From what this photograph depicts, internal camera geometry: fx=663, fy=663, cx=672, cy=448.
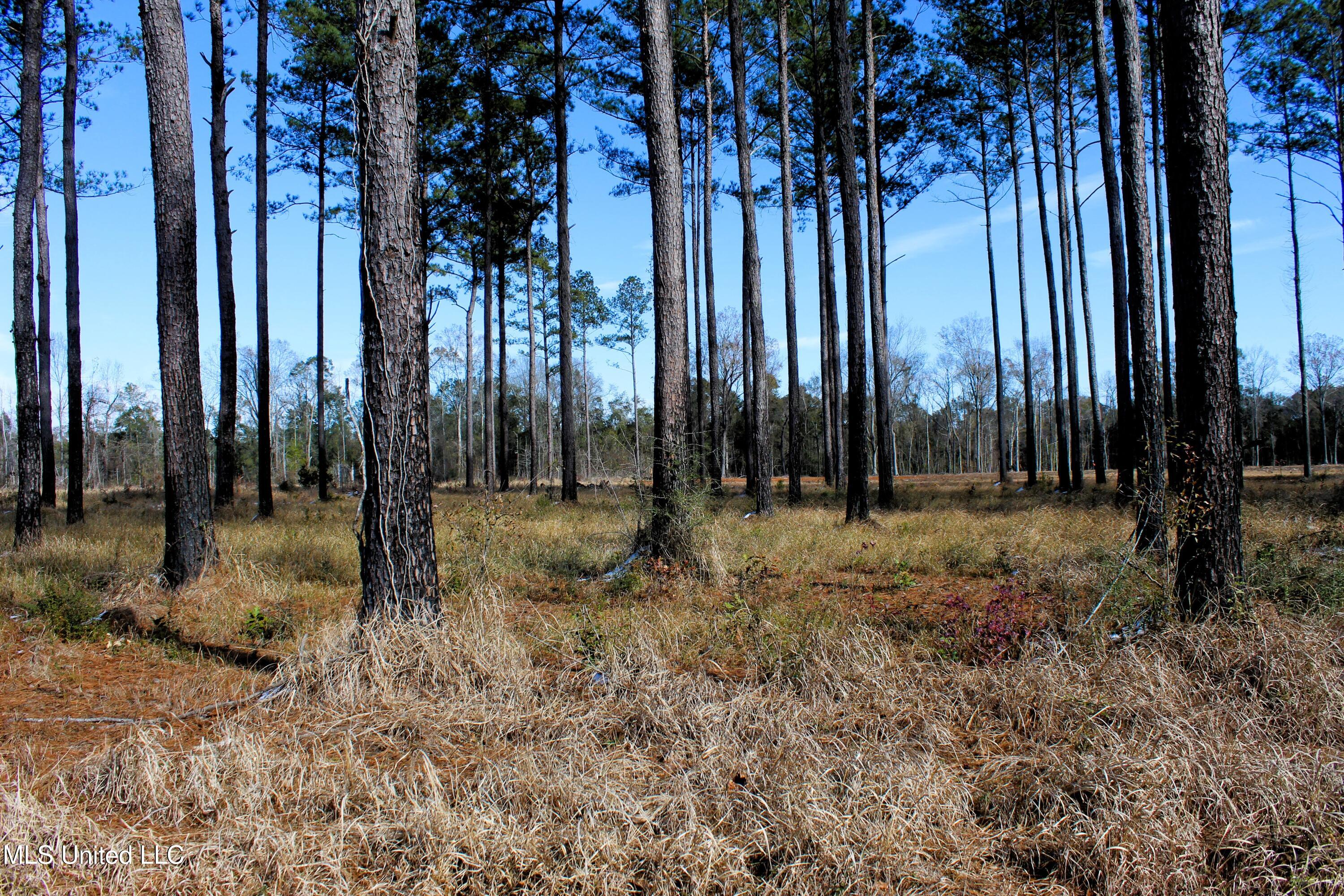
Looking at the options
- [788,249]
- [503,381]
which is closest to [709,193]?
[788,249]

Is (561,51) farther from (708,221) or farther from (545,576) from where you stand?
(545,576)

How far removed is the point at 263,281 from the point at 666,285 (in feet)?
30.8

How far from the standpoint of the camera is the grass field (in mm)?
2066

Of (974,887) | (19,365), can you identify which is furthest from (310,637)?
(19,365)

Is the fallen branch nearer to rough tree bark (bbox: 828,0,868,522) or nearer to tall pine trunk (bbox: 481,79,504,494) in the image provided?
rough tree bark (bbox: 828,0,868,522)

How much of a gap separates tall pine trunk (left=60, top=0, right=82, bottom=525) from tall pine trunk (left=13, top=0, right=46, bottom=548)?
11.8ft

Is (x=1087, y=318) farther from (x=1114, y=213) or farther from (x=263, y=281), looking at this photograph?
(x=263, y=281)

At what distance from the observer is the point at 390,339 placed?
3938 mm

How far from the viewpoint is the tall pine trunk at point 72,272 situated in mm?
11414

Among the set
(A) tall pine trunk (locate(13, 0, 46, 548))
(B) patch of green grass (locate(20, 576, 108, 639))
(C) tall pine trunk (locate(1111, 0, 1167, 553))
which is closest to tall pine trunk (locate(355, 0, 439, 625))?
(B) patch of green grass (locate(20, 576, 108, 639))

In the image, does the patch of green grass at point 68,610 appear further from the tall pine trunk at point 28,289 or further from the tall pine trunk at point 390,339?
the tall pine trunk at point 28,289

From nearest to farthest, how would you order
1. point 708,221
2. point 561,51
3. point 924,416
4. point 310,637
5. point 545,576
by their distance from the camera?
point 310,637
point 545,576
point 561,51
point 708,221
point 924,416

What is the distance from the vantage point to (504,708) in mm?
3254

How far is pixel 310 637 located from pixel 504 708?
1711 millimetres
